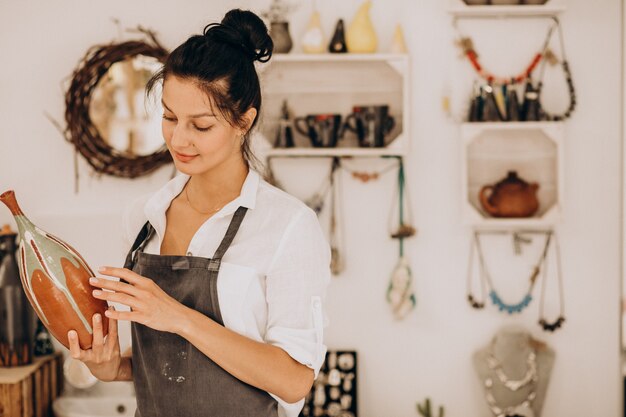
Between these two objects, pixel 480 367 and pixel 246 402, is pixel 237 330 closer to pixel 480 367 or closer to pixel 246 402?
pixel 246 402

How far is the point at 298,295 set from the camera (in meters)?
1.30

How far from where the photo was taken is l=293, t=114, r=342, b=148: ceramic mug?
2.75 meters

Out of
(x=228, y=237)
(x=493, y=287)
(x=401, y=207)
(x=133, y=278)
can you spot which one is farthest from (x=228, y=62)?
(x=493, y=287)

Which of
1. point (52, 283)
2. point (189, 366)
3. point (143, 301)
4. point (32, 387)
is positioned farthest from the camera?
point (32, 387)

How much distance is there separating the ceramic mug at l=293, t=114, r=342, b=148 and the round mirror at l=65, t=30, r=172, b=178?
0.59 meters

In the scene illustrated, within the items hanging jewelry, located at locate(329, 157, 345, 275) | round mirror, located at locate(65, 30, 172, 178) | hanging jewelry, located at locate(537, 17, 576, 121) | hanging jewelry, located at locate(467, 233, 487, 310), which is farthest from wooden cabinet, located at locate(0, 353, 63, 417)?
hanging jewelry, located at locate(537, 17, 576, 121)

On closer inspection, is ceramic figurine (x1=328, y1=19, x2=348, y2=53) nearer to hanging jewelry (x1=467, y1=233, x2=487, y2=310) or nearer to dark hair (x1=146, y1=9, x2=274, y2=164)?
hanging jewelry (x1=467, y1=233, x2=487, y2=310)

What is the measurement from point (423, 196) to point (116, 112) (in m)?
1.28

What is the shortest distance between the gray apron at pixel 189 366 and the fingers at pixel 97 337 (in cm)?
12

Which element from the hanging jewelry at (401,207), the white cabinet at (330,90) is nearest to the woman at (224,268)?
the white cabinet at (330,90)

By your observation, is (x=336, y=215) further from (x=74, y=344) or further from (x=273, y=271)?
(x=74, y=344)

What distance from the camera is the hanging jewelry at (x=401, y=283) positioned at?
2.84 meters

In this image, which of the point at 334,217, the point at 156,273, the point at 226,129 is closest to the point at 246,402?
the point at 156,273

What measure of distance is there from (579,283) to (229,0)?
179 cm
